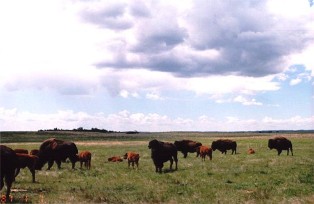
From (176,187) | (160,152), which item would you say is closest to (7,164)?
(176,187)

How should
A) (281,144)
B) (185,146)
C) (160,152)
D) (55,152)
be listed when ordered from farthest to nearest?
(281,144) < (185,146) < (55,152) < (160,152)

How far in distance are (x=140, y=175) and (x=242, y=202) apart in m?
9.87

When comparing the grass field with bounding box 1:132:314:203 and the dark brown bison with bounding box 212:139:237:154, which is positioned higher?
the dark brown bison with bounding box 212:139:237:154

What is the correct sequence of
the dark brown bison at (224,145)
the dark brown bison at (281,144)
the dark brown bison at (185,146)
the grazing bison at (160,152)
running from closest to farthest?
the grazing bison at (160,152) → the dark brown bison at (185,146) → the dark brown bison at (281,144) → the dark brown bison at (224,145)

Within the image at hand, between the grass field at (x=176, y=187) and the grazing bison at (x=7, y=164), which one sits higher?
the grazing bison at (x=7, y=164)

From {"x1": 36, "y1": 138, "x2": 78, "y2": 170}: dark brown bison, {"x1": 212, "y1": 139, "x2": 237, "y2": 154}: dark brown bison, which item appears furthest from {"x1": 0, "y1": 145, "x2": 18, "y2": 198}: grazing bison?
{"x1": 212, "y1": 139, "x2": 237, "y2": 154}: dark brown bison

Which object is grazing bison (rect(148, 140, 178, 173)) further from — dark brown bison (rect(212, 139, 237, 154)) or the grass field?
dark brown bison (rect(212, 139, 237, 154))

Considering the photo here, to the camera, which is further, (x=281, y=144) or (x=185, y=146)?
(x=281, y=144)

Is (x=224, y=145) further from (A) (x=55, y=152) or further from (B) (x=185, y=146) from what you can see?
(A) (x=55, y=152)

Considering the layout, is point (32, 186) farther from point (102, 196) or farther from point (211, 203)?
point (211, 203)

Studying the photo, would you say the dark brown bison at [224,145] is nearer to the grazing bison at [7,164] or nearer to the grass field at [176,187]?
the grass field at [176,187]

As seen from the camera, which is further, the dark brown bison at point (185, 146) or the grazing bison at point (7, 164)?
the dark brown bison at point (185, 146)

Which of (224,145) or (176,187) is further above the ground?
(224,145)

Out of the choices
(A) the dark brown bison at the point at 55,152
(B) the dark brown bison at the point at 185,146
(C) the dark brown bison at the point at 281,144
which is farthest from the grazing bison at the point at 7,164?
(C) the dark brown bison at the point at 281,144
